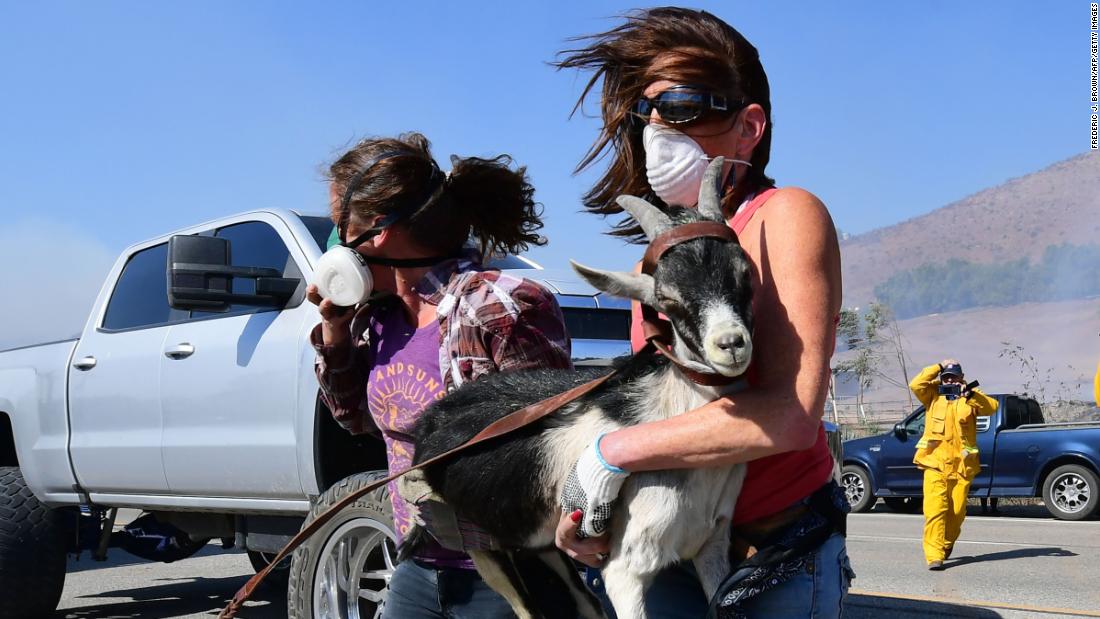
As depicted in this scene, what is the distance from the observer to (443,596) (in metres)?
2.91

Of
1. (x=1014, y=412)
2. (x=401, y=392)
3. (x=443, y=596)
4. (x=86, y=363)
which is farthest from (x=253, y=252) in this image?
(x=1014, y=412)

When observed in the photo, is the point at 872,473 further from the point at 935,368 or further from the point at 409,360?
the point at 409,360

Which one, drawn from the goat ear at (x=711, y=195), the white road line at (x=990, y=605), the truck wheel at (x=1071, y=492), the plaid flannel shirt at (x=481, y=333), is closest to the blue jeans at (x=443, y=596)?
the plaid flannel shirt at (x=481, y=333)

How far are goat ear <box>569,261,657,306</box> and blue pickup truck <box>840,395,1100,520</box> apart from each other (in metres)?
15.8

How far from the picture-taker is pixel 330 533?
5.04m

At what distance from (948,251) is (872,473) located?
191 m

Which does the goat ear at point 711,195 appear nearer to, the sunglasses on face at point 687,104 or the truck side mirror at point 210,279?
the sunglasses on face at point 687,104

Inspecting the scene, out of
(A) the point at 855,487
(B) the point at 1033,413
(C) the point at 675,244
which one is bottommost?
(A) the point at 855,487

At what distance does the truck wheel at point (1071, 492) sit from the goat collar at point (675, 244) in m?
15.9

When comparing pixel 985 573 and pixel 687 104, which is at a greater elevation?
pixel 687 104

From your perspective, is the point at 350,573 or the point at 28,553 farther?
the point at 28,553

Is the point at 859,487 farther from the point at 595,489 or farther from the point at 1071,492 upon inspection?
the point at 595,489

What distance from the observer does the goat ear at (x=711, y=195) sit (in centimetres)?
212

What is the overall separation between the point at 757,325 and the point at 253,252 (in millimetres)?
4988
